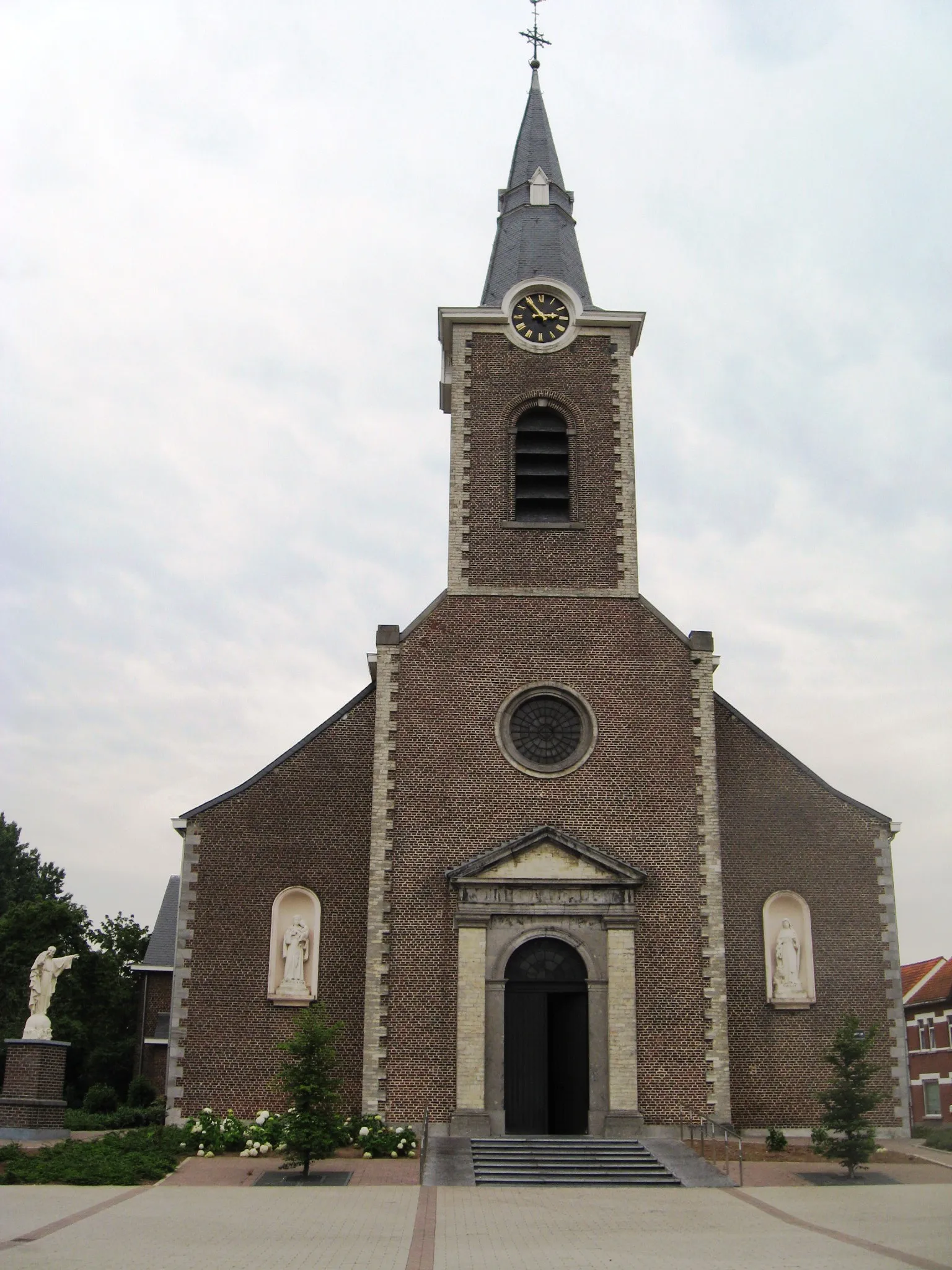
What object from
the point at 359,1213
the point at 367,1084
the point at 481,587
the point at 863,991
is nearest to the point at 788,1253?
the point at 359,1213

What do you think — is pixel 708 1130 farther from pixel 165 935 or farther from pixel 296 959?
pixel 165 935

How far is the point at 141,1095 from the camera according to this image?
2947 cm

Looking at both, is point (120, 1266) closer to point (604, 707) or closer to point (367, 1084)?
point (367, 1084)

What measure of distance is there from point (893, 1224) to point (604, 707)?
1020 centimetres

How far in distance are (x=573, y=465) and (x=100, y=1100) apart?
64.6 feet

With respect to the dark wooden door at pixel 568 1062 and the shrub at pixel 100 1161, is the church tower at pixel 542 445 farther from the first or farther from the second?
the shrub at pixel 100 1161

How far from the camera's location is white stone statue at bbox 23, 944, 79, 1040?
875 inches

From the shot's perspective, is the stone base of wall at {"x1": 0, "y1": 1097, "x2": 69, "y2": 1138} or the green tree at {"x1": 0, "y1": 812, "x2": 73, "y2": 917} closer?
the stone base of wall at {"x1": 0, "y1": 1097, "x2": 69, "y2": 1138}

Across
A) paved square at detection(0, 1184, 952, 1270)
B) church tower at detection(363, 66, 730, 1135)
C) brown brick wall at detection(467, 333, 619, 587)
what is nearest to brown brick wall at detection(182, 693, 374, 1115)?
church tower at detection(363, 66, 730, 1135)

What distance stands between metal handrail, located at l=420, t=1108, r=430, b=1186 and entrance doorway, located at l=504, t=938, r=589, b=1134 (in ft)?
4.27

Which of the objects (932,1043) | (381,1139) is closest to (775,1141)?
(381,1139)

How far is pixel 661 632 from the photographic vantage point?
22.3m

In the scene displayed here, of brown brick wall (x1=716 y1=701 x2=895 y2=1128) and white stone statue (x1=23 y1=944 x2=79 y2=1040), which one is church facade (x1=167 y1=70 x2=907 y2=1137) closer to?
brown brick wall (x1=716 y1=701 x2=895 y2=1128)

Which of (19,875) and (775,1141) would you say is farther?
(19,875)
